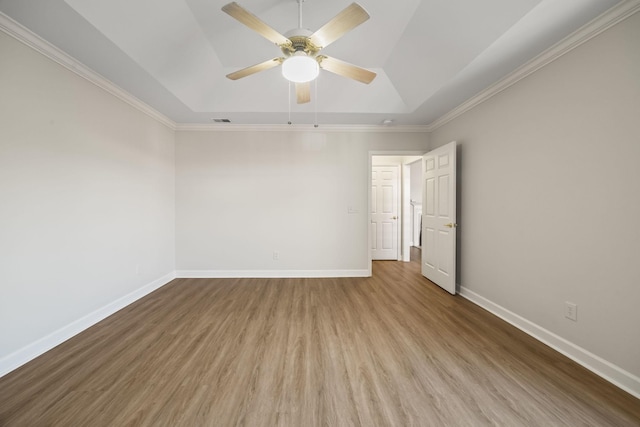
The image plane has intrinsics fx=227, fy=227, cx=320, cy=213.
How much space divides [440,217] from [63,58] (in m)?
Answer: 4.42

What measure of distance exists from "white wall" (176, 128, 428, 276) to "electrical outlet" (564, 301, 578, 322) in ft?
7.72

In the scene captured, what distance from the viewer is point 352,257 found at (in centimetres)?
385

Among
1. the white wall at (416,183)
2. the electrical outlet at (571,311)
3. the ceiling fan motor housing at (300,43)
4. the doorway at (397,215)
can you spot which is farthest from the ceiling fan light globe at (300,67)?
the white wall at (416,183)

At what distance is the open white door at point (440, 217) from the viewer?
3.02m

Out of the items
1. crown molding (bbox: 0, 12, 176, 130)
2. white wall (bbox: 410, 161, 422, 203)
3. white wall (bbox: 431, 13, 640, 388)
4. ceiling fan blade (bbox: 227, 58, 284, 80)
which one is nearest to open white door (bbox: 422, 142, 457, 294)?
white wall (bbox: 431, 13, 640, 388)

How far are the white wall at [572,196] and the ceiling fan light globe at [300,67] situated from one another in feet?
6.75

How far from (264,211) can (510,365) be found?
3.39 m

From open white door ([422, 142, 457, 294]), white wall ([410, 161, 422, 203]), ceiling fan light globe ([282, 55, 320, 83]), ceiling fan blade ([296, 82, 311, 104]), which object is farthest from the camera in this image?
white wall ([410, 161, 422, 203])

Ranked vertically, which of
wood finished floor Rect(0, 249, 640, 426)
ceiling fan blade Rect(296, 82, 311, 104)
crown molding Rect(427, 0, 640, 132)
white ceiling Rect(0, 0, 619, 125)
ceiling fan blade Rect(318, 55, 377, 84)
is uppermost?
white ceiling Rect(0, 0, 619, 125)

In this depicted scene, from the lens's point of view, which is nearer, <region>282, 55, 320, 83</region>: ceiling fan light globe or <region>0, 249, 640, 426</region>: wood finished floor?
<region>0, 249, 640, 426</region>: wood finished floor

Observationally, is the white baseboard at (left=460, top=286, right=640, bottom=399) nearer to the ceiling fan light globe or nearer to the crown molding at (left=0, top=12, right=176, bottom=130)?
the ceiling fan light globe

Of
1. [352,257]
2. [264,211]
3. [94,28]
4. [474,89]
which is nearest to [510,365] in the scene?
[352,257]

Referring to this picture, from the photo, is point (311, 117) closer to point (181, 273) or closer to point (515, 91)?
point (515, 91)

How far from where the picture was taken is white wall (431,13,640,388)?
4.94ft
